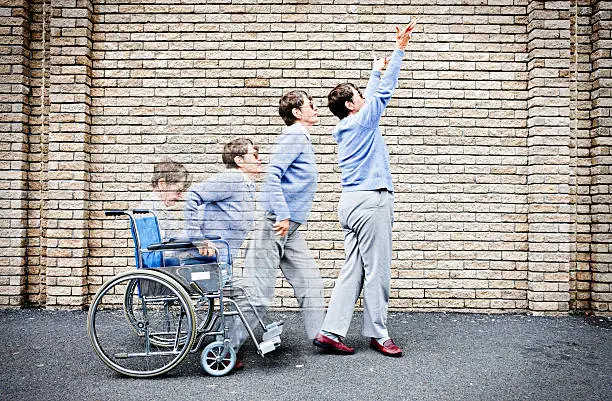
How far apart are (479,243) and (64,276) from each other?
4075mm

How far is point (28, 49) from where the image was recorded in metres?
5.14

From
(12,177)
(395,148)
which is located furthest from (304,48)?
(12,177)

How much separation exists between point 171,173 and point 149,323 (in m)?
1.35

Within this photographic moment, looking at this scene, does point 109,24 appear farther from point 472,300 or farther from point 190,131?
point 472,300

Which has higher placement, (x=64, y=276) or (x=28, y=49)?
(x=28, y=49)

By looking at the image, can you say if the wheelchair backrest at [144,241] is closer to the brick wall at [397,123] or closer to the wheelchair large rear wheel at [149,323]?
the wheelchair large rear wheel at [149,323]

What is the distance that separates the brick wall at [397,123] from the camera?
16.0 ft

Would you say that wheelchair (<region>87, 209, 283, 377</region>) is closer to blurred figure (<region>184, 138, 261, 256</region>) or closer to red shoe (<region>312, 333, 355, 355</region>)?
blurred figure (<region>184, 138, 261, 256</region>)

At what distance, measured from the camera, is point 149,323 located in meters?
3.33

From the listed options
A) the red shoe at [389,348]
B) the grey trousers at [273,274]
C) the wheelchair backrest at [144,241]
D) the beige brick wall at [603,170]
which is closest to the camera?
the wheelchair backrest at [144,241]

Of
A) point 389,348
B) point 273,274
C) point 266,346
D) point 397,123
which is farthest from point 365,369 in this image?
point 397,123

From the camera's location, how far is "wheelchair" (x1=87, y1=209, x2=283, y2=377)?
312 centimetres

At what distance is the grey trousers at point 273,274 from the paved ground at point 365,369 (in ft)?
0.91

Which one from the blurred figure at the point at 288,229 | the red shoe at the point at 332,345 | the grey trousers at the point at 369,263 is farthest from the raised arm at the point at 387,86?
the red shoe at the point at 332,345
